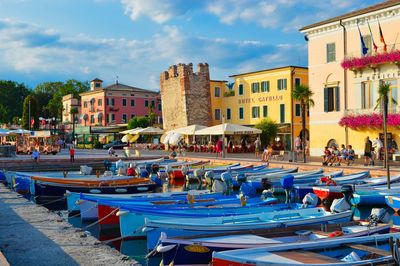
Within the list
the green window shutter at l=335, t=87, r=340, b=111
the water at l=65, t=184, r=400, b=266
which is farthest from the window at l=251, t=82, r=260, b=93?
the water at l=65, t=184, r=400, b=266

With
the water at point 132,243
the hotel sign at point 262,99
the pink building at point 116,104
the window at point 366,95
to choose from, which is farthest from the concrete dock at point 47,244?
the pink building at point 116,104

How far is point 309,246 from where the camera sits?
32.6ft

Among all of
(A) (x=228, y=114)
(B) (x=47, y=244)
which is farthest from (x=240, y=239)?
→ (A) (x=228, y=114)

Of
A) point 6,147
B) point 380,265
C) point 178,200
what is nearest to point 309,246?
point 380,265

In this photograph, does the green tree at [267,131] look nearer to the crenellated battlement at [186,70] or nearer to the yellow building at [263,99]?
the yellow building at [263,99]

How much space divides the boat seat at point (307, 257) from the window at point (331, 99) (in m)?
33.2

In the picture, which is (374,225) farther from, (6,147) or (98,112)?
(98,112)

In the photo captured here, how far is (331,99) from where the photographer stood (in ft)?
137

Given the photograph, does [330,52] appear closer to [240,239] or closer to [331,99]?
[331,99]

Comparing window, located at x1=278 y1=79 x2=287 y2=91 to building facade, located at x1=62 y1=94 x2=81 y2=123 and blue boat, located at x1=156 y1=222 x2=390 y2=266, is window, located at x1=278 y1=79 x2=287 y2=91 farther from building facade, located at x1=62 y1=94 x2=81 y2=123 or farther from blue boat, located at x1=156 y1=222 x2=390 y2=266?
building facade, located at x1=62 y1=94 x2=81 y2=123

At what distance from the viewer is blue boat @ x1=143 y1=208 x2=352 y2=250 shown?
40.2 ft

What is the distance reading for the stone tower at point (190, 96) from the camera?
203 ft

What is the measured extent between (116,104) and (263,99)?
34.9 meters

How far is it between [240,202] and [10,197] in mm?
10428
